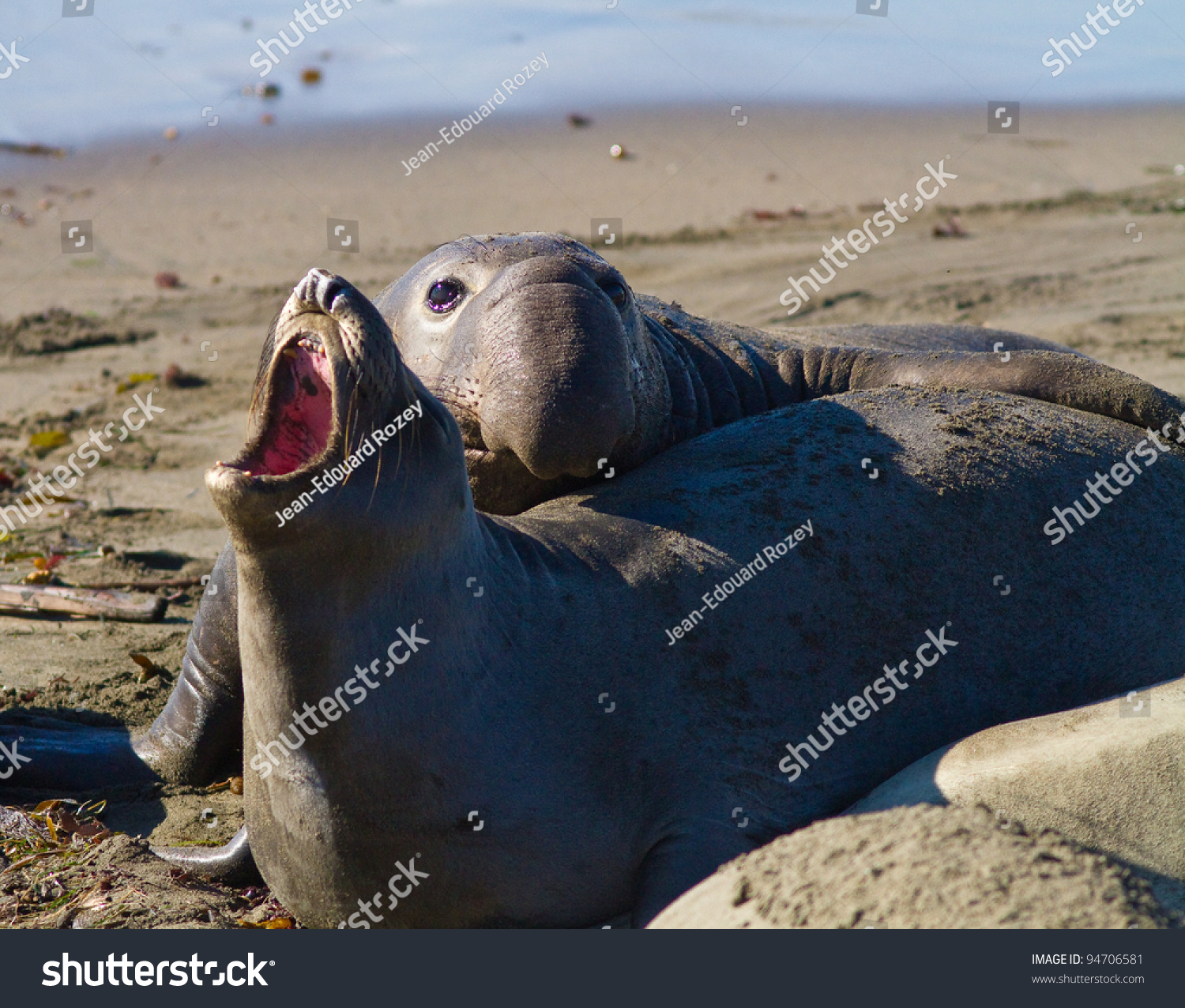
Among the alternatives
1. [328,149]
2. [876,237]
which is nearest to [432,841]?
[876,237]

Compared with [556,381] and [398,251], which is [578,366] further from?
[398,251]

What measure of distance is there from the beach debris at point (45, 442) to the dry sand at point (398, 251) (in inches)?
4.5

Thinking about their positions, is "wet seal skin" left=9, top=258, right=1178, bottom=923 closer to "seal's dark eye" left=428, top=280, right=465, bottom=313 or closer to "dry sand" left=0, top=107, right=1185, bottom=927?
"dry sand" left=0, top=107, right=1185, bottom=927

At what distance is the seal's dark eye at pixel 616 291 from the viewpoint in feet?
14.2

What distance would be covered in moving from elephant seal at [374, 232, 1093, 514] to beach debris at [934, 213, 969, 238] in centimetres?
822

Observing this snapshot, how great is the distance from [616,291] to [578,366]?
64 centimetres

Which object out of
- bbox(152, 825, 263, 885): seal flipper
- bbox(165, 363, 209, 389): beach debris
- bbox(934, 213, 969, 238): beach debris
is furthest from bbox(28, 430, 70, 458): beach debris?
bbox(934, 213, 969, 238): beach debris

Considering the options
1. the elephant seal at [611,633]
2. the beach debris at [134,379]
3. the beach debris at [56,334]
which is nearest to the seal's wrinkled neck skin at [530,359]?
the elephant seal at [611,633]

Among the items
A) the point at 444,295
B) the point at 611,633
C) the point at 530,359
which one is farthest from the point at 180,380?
the point at 611,633

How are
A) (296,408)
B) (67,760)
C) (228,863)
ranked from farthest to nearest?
(67,760) < (228,863) < (296,408)

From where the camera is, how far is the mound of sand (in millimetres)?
2455

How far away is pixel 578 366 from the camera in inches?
150

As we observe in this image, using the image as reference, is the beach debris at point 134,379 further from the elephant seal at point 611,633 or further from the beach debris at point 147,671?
the elephant seal at point 611,633
